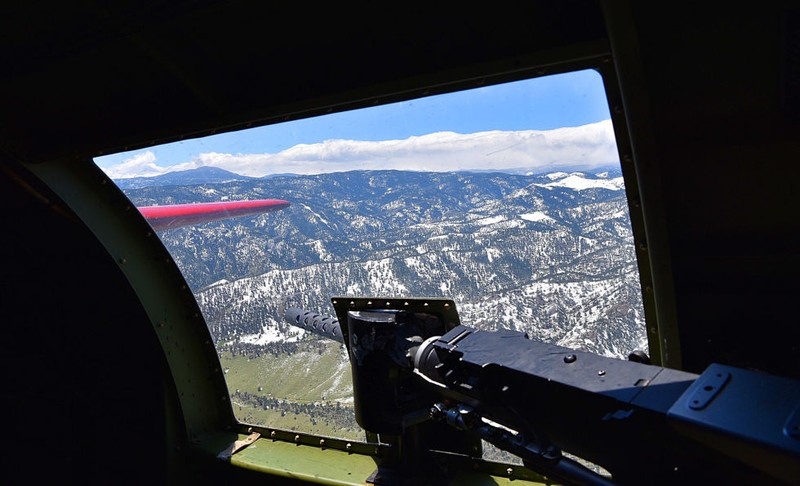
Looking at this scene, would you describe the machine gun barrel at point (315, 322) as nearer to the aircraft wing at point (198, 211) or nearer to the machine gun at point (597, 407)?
the machine gun at point (597, 407)

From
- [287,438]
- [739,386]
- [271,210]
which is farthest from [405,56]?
[271,210]

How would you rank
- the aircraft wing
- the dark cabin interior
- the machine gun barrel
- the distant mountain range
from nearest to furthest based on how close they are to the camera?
the dark cabin interior → the machine gun barrel → the distant mountain range → the aircraft wing

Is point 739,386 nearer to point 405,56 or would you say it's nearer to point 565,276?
Answer: point 405,56

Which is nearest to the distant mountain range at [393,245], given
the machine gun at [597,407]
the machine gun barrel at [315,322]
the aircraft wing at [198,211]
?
the machine gun barrel at [315,322]

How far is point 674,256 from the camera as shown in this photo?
1624 mm

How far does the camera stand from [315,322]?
2934 millimetres

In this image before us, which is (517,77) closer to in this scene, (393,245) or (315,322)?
(315,322)

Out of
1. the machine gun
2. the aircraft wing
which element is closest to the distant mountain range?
the aircraft wing

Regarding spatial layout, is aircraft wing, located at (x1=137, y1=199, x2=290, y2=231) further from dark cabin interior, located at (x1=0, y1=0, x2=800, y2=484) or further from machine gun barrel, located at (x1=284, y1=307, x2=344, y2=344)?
dark cabin interior, located at (x1=0, y1=0, x2=800, y2=484)

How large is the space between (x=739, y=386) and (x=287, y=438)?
2771 mm

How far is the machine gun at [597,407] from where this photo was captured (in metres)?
0.83

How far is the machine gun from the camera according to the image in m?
0.83

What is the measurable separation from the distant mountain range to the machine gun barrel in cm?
10

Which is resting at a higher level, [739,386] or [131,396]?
[739,386]
